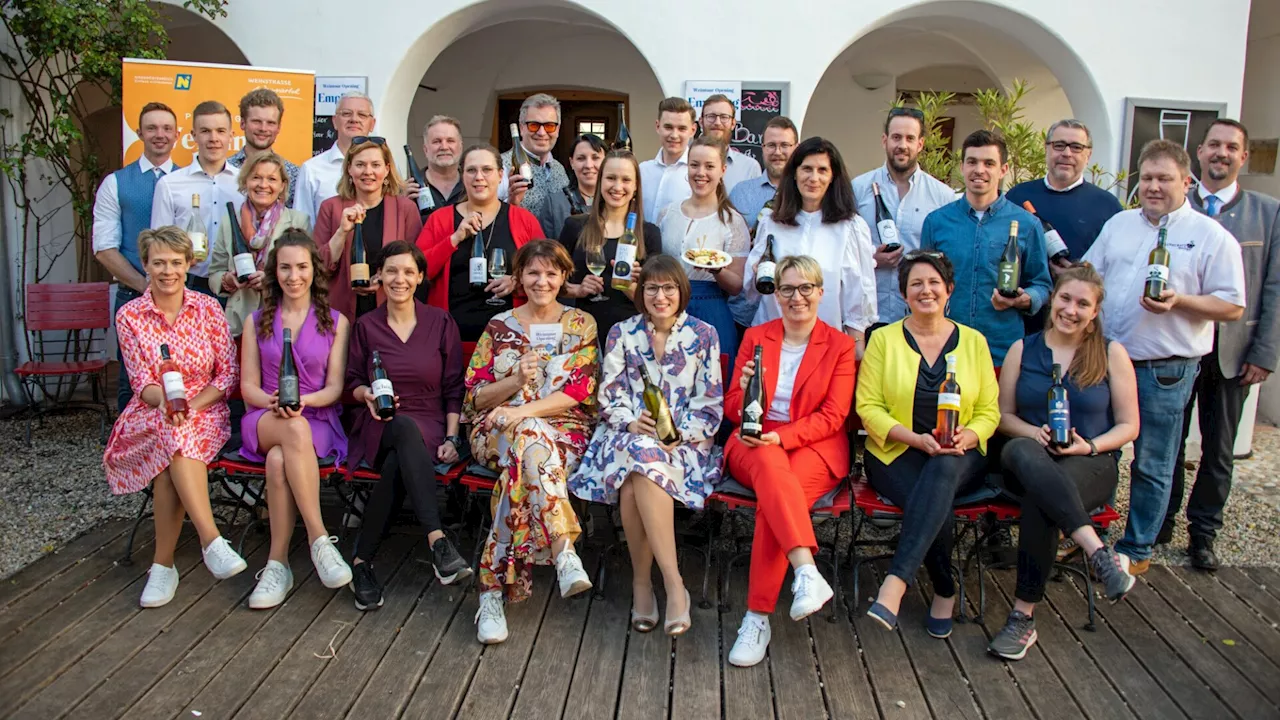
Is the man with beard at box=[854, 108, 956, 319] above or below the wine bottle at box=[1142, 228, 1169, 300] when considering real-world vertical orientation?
above

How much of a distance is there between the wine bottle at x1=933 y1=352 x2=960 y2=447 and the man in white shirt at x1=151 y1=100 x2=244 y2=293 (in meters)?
3.59

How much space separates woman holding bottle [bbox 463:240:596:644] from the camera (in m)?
3.47

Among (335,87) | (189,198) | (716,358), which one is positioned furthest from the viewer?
(335,87)

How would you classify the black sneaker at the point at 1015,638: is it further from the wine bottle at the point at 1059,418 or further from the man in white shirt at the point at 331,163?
the man in white shirt at the point at 331,163

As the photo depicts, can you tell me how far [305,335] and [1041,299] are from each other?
3214 millimetres

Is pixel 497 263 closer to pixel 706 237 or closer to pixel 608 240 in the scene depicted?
pixel 608 240

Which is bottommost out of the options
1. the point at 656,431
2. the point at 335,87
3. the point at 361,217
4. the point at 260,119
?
the point at 656,431

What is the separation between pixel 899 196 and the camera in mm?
4480

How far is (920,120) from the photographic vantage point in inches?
172

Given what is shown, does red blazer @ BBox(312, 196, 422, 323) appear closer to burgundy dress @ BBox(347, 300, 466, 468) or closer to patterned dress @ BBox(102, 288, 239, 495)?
burgundy dress @ BBox(347, 300, 466, 468)

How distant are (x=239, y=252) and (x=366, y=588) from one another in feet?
6.18

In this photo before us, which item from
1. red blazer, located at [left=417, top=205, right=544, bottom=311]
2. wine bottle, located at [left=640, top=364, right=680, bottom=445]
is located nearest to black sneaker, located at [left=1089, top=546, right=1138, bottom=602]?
wine bottle, located at [left=640, top=364, right=680, bottom=445]

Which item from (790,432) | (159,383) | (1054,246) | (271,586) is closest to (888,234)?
(1054,246)

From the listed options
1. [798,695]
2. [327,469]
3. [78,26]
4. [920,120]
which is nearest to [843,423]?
[798,695]
